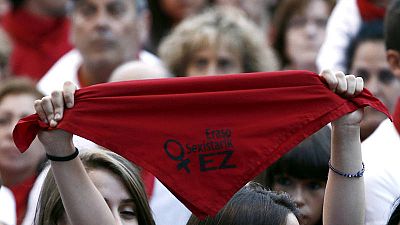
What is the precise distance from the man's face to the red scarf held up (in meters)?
3.39

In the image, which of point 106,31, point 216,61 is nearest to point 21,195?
point 216,61

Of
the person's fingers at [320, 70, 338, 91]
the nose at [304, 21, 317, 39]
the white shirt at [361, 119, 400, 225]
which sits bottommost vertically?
the nose at [304, 21, 317, 39]

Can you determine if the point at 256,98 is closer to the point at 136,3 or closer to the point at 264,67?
the point at 264,67

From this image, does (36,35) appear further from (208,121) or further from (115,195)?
(208,121)

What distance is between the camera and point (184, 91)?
3371mm

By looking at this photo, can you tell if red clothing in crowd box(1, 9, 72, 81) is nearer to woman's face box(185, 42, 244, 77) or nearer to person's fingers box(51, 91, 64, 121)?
woman's face box(185, 42, 244, 77)

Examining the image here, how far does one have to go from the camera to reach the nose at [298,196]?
458 centimetres

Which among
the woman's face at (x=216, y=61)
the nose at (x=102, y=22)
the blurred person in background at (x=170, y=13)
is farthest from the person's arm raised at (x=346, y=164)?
the blurred person in background at (x=170, y=13)

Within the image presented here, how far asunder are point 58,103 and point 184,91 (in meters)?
0.39

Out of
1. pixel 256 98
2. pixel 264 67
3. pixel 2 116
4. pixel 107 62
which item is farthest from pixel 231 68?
pixel 256 98

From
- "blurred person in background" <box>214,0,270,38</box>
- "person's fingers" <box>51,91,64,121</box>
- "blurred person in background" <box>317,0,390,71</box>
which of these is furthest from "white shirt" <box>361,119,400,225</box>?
"blurred person in background" <box>214,0,270,38</box>

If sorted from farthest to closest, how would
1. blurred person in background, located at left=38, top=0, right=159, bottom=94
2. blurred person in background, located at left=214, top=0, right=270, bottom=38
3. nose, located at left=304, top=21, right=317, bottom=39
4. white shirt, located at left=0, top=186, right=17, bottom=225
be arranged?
blurred person in background, located at left=214, top=0, right=270, bottom=38 < nose, located at left=304, top=21, right=317, bottom=39 < blurred person in background, located at left=38, top=0, right=159, bottom=94 < white shirt, located at left=0, top=186, right=17, bottom=225

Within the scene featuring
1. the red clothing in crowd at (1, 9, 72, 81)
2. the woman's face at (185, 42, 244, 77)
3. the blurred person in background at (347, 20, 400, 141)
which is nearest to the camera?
the blurred person in background at (347, 20, 400, 141)

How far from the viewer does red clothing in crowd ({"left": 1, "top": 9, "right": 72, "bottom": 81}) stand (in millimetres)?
7645
